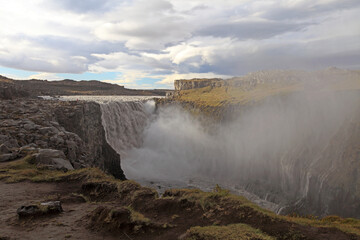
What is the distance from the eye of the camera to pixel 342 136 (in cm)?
3303

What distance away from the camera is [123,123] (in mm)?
47344

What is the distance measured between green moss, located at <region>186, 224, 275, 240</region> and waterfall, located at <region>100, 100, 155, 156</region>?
1428 inches

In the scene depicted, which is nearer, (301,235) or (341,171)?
(301,235)

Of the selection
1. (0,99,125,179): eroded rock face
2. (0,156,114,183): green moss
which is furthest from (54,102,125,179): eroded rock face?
(0,156,114,183): green moss

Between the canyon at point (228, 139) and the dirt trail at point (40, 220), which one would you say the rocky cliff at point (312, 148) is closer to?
the canyon at point (228, 139)

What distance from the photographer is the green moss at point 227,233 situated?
19.8 ft

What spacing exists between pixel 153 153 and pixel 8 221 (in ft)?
147

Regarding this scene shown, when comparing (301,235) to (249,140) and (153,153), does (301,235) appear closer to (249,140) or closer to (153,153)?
(249,140)

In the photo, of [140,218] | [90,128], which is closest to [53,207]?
[140,218]

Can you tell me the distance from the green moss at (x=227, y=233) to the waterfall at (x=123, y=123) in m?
36.3

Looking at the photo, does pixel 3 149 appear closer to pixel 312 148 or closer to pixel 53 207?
pixel 53 207

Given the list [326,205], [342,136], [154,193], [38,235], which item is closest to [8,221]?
[38,235]

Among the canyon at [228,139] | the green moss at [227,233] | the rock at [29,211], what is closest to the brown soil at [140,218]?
the rock at [29,211]

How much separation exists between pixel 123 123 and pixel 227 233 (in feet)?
141
